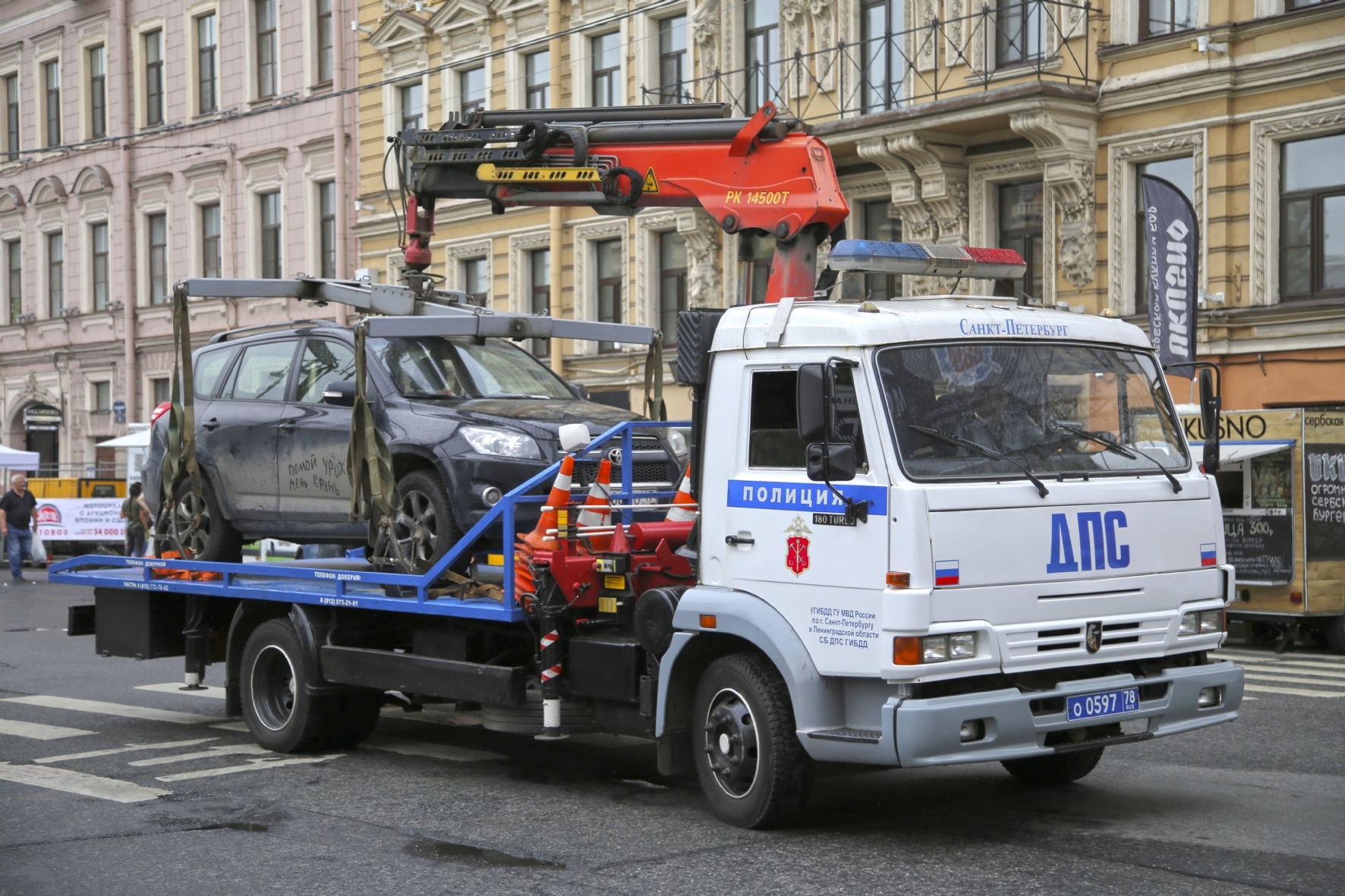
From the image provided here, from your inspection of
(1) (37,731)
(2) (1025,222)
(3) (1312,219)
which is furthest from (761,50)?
→ (1) (37,731)

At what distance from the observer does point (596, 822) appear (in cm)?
825

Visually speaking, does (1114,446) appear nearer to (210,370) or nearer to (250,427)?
(250,427)

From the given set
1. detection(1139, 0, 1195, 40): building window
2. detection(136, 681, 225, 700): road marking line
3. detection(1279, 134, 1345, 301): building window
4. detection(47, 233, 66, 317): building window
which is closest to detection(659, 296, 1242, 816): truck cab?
detection(136, 681, 225, 700): road marking line

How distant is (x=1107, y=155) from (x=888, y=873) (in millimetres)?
16861

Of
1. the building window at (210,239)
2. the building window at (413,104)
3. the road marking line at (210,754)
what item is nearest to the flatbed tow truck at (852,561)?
the road marking line at (210,754)

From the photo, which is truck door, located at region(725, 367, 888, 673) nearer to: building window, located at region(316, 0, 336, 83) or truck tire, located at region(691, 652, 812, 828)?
truck tire, located at region(691, 652, 812, 828)

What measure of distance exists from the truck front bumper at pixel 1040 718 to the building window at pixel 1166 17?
50.3ft

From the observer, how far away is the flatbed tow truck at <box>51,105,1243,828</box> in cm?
725

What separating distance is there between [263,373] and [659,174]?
3.21 m

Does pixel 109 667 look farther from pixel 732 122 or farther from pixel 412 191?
pixel 732 122

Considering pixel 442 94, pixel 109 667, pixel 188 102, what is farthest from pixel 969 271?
pixel 188 102

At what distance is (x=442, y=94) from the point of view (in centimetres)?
3244

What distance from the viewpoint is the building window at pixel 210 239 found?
38469 millimetres

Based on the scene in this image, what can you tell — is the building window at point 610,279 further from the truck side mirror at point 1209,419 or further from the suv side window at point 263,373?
the truck side mirror at point 1209,419
